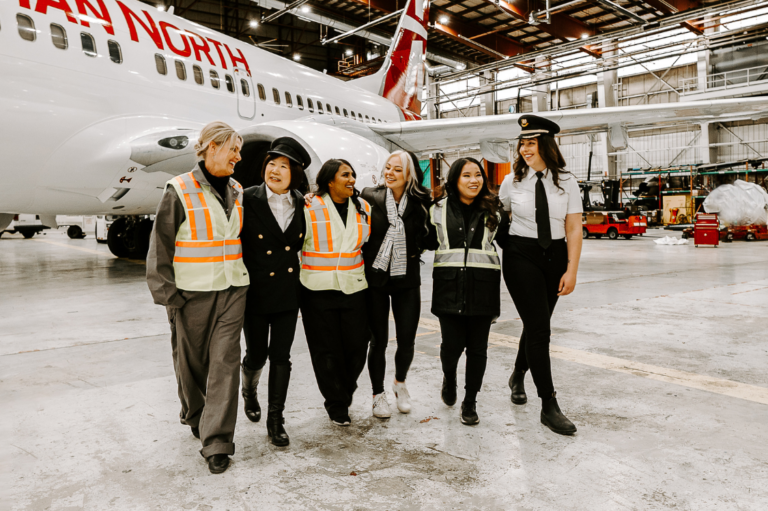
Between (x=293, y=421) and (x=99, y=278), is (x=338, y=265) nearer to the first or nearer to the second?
(x=293, y=421)

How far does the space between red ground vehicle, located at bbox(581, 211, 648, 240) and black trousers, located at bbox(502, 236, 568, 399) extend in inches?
610

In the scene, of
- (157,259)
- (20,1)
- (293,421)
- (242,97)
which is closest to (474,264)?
(293,421)

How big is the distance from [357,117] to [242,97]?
3.40 meters

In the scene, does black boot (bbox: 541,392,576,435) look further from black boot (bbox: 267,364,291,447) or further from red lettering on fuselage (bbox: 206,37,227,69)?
red lettering on fuselage (bbox: 206,37,227,69)

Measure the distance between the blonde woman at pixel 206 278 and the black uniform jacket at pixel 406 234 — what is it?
71 cm

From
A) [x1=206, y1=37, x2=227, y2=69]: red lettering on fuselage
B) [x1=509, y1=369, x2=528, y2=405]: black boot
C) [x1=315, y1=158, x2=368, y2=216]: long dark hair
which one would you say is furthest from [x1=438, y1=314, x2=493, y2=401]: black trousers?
[x1=206, y1=37, x2=227, y2=69]: red lettering on fuselage

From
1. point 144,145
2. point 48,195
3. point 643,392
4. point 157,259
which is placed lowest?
point 643,392

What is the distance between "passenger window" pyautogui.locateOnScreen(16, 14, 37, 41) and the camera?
5039mm

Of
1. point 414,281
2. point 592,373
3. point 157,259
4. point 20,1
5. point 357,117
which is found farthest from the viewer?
point 357,117

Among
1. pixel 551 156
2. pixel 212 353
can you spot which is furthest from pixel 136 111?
pixel 551 156

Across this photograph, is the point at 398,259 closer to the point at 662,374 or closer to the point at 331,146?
the point at 662,374

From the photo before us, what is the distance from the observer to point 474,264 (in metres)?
2.72

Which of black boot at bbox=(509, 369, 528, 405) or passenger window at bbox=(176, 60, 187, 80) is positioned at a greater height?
passenger window at bbox=(176, 60, 187, 80)

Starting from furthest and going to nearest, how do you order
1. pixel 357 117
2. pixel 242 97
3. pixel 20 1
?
1. pixel 357 117
2. pixel 242 97
3. pixel 20 1
